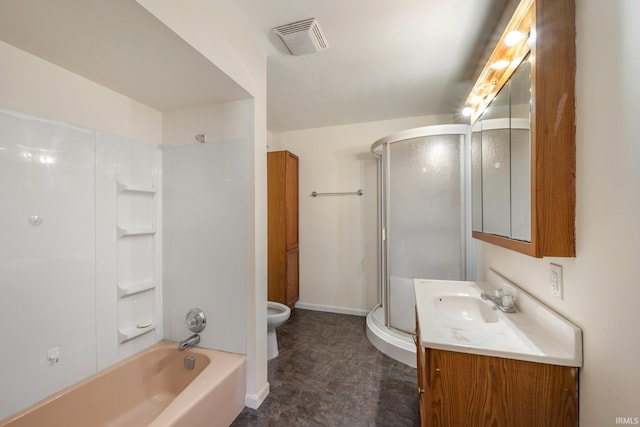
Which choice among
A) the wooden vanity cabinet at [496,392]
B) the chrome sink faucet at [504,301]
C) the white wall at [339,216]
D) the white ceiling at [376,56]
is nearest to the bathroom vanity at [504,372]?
the wooden vanity cabinet at [496,392]

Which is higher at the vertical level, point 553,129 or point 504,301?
point 553,129

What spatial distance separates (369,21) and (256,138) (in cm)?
101

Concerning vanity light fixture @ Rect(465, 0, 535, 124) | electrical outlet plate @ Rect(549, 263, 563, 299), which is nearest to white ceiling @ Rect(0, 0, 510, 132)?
vanity light fixture @ Rect(465, 0, 535, 124)

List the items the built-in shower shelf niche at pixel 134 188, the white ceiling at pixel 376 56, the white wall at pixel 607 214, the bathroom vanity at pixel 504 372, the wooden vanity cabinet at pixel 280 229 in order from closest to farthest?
the white wall at pixel 607 214 → the bathroom vanity at pixel 504 372 → the white ceiling at pixel 376 56 → the built-in shower shelf niche at pixel 134 188 → the wooden vanity cabinet at pixel 280 229

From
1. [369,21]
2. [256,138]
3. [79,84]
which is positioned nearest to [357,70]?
[369,21]

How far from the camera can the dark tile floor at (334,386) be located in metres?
1.63

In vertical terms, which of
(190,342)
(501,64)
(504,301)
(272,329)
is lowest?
(272,329)

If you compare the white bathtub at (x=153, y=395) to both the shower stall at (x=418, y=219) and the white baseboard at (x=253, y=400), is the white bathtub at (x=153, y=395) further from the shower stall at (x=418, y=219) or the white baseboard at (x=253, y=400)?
the shower stall at (x=418, y=219)

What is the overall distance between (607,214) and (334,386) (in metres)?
1.91

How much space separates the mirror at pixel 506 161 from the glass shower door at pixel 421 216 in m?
0.36

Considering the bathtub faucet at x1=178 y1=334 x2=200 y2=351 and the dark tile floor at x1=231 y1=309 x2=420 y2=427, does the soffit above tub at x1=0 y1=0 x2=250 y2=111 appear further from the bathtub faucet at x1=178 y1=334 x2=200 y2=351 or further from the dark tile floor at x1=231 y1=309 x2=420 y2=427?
the dark tile floor at x1=231 y1=309 x2=420 y2=427

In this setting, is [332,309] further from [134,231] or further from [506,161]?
[506,161]

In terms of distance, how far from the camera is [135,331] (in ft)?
5.82

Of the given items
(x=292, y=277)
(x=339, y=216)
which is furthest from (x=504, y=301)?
(x=292, y=277)
